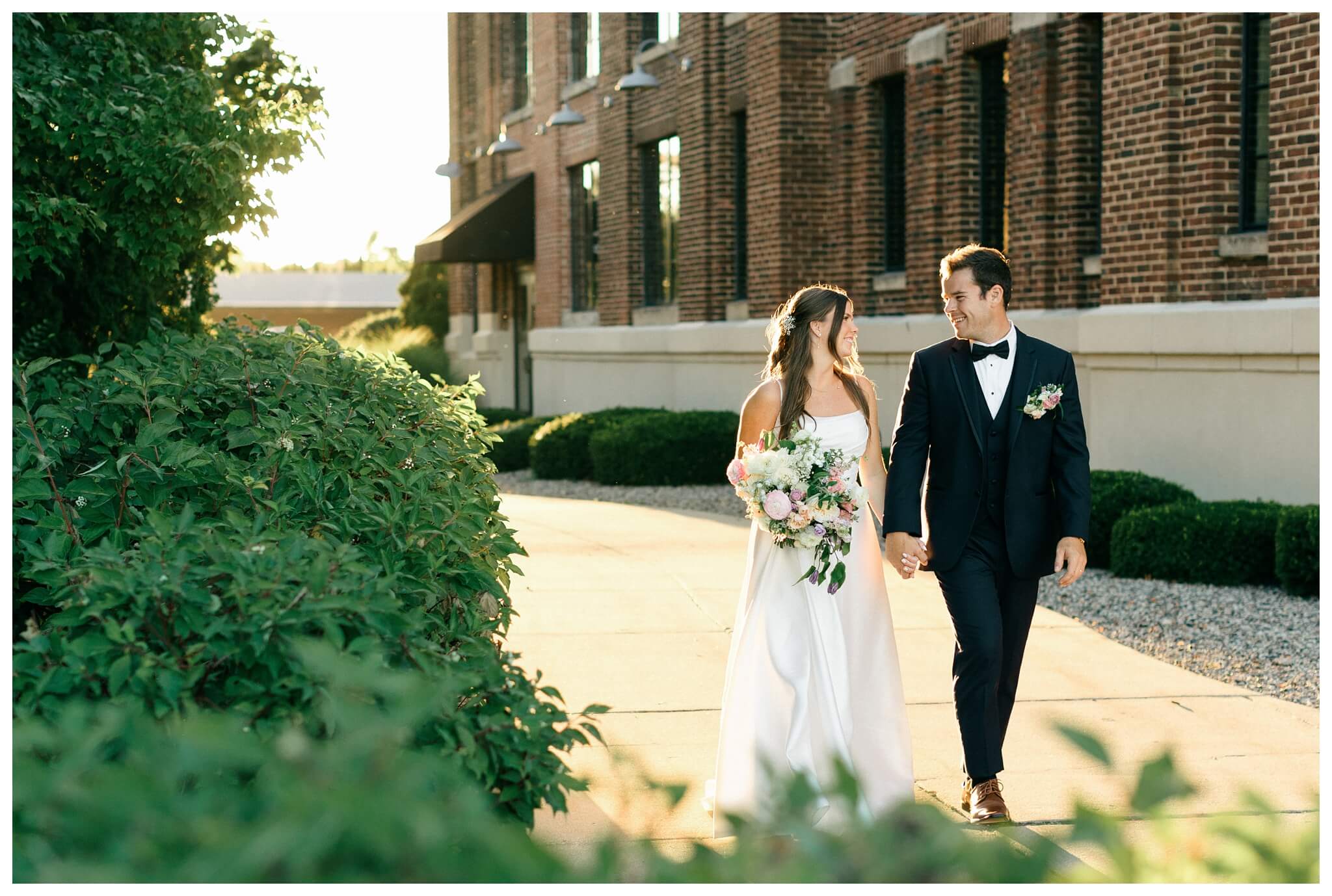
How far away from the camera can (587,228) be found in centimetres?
2388

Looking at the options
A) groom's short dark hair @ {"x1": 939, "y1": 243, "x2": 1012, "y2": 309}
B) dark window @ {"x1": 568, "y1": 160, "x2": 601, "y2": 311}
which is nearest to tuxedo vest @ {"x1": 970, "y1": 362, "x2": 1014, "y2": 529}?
groom's short dark hair @ {"x1": 939, "y1": 243, "x2": 1012, "y2": 309}

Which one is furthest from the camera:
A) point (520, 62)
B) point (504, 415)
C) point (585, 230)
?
point (520, 62)

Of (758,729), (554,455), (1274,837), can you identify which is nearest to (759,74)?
(554,455)

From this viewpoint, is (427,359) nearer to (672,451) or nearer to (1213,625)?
(672,451)

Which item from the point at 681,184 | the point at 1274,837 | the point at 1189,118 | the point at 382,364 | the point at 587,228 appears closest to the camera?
the point at 1274,837

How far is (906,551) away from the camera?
5.21m

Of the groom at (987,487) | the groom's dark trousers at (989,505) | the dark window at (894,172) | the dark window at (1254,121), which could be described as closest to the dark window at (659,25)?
the dark window at (894,172)

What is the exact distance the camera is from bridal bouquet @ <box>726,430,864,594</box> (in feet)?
16.5

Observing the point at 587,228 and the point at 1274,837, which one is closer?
the point at 1274,837

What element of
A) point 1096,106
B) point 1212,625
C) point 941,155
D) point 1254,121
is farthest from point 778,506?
point 941,155

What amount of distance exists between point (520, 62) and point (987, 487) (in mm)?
23540

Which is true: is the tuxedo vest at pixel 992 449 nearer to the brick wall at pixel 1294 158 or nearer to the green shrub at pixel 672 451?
the brick wall at pixel 1294 158

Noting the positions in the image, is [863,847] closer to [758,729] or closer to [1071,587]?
[758,729]

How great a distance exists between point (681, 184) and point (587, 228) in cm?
395
